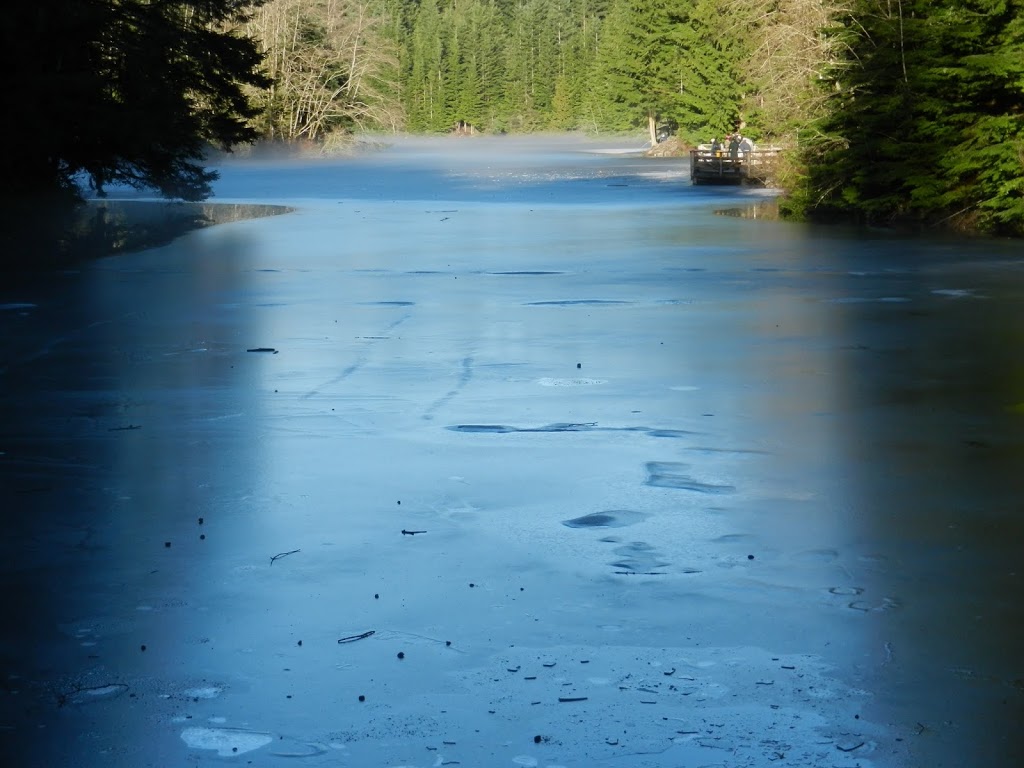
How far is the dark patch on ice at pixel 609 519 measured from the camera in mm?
8188

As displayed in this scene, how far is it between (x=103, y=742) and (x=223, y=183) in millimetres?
52588

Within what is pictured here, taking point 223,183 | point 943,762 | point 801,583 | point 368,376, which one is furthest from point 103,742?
point 223,183

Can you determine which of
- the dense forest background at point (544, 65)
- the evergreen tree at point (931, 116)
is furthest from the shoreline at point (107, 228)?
the evergreen tree at point (931, 116)

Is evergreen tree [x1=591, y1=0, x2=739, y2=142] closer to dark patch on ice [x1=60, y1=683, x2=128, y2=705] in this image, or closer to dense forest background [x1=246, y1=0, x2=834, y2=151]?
dense forest background [x1=246, y1=0, x2=834, y2=151]

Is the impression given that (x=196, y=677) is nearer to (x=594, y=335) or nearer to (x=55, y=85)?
(x=594, y=335)

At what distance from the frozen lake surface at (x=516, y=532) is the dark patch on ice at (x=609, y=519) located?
3cm

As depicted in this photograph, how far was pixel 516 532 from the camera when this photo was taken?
807 centimetres

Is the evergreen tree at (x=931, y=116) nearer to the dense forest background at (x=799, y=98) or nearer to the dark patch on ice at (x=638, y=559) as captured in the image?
the dense forest background at (x=799, y=98)

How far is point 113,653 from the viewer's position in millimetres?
6215

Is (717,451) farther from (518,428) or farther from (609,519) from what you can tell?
(609,519)

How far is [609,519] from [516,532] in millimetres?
564

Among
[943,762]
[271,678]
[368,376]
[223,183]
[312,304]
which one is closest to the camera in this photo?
[943,762]

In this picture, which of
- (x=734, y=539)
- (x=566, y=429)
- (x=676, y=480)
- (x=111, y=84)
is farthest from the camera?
(x=111, y=84)

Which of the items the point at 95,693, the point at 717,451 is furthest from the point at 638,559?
the point at 95,693
